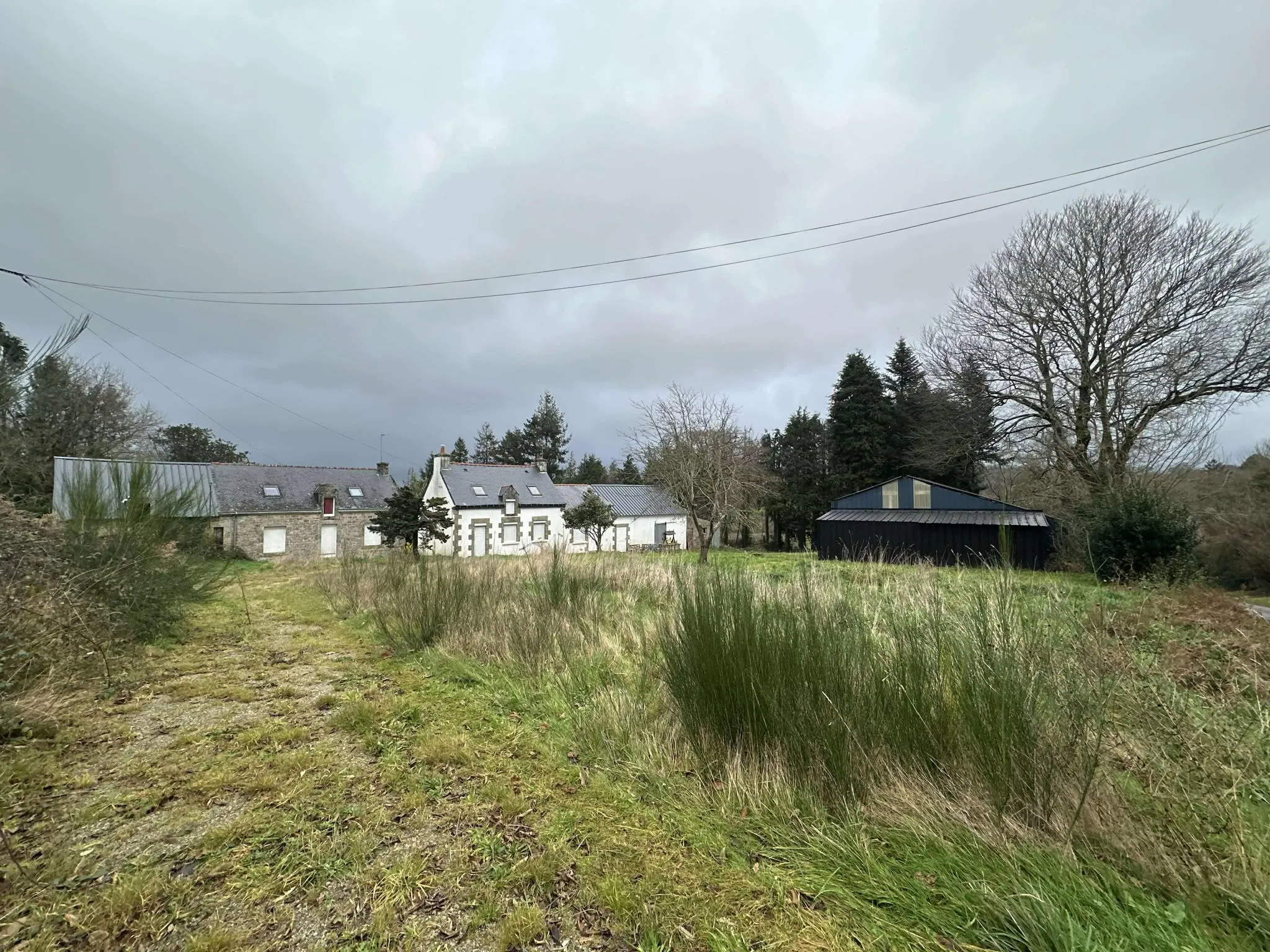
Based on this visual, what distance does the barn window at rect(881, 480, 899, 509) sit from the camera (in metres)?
21.0

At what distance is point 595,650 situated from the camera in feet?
17.9

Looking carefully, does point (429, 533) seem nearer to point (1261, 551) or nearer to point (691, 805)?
point (691, 805)

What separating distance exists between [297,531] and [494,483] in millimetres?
10965

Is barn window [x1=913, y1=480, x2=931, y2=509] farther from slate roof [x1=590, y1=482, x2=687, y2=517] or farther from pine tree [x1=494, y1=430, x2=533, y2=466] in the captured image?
pine tree [x1=494, y1=430, x2=533, y2=466]

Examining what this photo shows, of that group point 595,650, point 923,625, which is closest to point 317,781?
point 595,650

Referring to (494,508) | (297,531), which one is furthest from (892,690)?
(297,531)

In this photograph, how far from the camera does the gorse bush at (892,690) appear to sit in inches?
86.7

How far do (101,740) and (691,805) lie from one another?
4349 millimetres

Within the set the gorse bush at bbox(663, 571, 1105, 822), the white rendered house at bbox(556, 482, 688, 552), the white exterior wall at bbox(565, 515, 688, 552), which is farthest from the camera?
the white rendered house at bbox(556, 482, 688, 552)

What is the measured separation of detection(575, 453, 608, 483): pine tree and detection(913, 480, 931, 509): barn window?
3738cm

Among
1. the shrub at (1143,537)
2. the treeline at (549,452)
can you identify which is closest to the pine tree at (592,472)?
the treeline at (549,452)

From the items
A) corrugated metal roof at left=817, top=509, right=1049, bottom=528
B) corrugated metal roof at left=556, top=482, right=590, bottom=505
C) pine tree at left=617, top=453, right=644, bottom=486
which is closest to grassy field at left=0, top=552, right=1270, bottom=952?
corrugated metal roof at left=817, top=509, right=1049, bottom=528

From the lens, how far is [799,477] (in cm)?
3688

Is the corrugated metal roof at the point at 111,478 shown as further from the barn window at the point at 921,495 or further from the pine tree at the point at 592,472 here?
the pine tree at the point at 592,472
